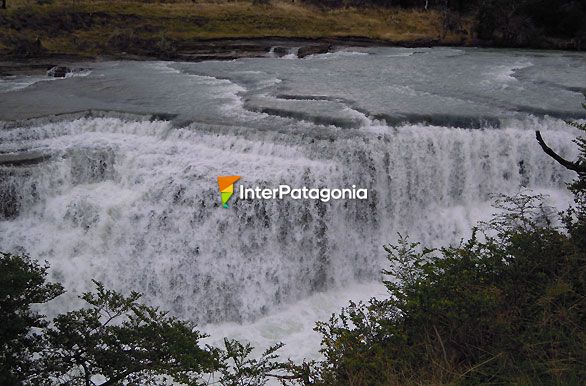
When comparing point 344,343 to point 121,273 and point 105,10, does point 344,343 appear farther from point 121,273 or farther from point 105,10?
point 105,10

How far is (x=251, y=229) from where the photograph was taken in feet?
44.7

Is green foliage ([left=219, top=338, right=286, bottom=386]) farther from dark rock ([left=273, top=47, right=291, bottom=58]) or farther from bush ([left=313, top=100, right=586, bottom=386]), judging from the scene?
dark rock ([left=273, top=47, right=291, bottom=58])

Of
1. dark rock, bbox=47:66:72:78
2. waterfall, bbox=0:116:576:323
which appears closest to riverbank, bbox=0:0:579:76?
dark rock, bbox=47:66:72:78

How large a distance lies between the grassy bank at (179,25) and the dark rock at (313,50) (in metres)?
2.74

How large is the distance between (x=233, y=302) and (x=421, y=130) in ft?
26.0

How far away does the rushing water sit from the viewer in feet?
42.9

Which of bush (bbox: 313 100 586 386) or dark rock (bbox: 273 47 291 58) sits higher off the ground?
dark rock (bbox: 273 47 291 58)

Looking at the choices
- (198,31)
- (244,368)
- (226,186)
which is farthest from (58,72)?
(244,368)

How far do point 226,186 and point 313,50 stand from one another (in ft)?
66.1

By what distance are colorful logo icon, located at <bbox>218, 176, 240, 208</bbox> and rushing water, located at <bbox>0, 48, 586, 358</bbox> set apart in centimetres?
18

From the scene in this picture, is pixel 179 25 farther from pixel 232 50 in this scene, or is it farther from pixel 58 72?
pixel 58 72

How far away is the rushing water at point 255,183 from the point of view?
13.1m

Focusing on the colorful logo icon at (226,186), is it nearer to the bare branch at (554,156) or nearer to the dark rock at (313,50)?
the bare branch at (554,156)

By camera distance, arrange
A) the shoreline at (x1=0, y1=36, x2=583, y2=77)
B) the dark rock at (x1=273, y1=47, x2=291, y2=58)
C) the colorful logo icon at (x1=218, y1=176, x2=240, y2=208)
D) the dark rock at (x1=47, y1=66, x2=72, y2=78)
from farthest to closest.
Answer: the dark rock at (x1=273, y1=47, x2=291, y2=58) → the shoreline at (x1=0, y1=36, x2=583, y2=77) → the dark rock at (x1=47, y1=66, x2=72, y2=78) → the colorful logo icon at (x1=218, y1=176, x2=240, y2=208)
